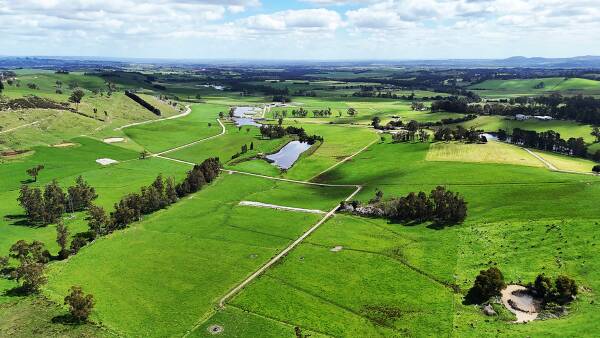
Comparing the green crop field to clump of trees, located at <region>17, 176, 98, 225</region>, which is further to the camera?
clump of trees, located at <region>17, 176, 98, 225</region>

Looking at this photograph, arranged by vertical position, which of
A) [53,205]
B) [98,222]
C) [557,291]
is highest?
[557,291]

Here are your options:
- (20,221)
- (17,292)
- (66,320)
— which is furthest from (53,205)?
(66,320)

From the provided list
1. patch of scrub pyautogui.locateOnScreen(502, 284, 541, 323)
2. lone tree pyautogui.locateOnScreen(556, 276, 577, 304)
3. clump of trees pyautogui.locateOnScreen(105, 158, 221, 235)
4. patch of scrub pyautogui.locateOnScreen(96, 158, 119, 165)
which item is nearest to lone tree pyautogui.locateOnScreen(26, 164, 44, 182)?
patch of scrub pyautogui.locateOnScreen(96, 158, 119, 165)

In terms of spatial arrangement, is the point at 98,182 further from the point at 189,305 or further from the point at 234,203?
the point at 189,305

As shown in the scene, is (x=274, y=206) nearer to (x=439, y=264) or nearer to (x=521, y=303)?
(x=439, y=264)

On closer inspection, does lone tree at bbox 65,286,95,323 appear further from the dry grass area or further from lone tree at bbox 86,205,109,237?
the dry grass area

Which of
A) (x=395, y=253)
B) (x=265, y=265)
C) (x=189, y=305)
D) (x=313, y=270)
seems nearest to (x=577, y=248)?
(x=395, y=253)

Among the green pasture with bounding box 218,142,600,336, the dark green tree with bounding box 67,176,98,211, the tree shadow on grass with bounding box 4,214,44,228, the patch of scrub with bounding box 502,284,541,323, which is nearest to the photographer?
the green pasture with bounding box 218,142,600,336
